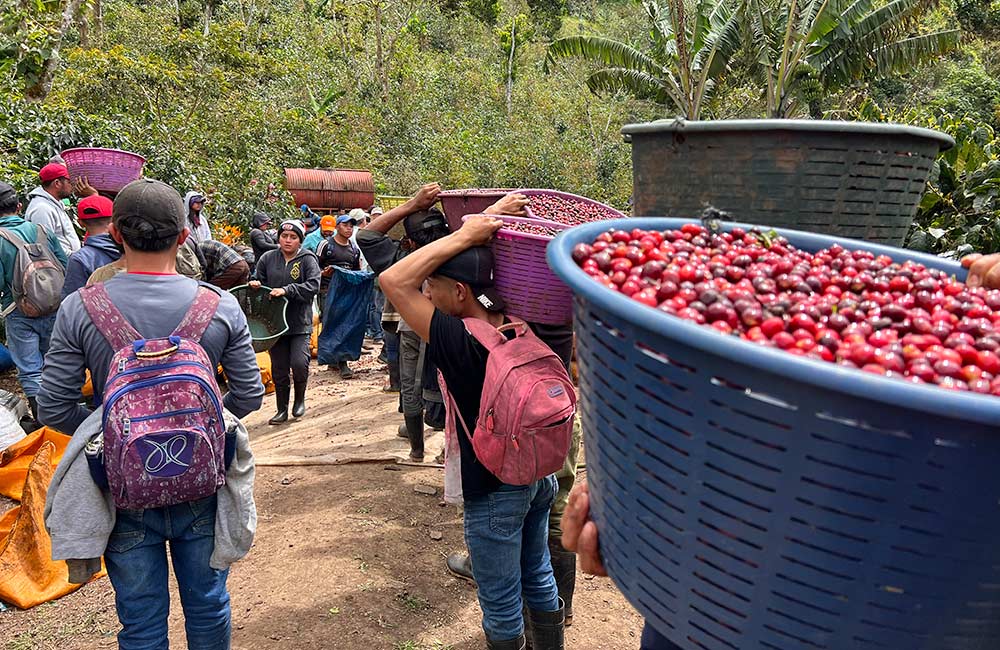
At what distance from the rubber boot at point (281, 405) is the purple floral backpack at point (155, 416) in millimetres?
4206

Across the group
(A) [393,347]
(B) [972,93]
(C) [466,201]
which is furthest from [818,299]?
(B) [972,93]

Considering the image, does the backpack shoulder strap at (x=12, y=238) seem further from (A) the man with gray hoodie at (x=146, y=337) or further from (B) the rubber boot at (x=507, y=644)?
(B) the rubber boot at (x=507, y=644)

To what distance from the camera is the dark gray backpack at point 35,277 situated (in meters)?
4.80

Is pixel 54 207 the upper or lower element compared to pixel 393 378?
upper

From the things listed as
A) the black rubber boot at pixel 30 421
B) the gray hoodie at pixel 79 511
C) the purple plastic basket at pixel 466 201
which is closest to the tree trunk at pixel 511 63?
the black rubber boot at pixel 30 421

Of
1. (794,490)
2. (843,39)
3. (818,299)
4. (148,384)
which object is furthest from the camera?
(843,39)

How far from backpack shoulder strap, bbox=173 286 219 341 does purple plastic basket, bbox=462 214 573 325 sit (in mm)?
896

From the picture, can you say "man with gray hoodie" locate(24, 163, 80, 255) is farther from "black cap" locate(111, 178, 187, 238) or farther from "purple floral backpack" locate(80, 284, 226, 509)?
"purple floral backpack" locate(80, 284, 226, 509)

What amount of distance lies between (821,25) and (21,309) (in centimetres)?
1134

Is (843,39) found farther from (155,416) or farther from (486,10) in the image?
(486,10)

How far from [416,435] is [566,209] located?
7.84 feet

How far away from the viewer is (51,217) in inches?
210

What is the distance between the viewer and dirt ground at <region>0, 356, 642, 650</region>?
3.23 metres

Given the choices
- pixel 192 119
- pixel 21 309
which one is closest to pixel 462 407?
pixel 21 309
